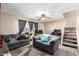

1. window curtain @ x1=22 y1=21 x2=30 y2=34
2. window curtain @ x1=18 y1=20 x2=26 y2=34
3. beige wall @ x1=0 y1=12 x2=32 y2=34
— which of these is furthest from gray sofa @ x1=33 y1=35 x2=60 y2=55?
beige wall @ x1=0 y1=12 x2=32 y2=34

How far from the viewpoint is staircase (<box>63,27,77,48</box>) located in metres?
1.86

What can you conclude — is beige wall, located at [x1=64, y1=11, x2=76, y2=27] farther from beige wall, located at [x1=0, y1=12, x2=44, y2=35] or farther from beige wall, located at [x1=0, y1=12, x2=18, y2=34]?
beige wall, located at [x1=0, y1=12, x2=18, y2=34]

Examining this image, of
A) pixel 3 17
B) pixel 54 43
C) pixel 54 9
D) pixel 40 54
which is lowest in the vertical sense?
pixel 40 54

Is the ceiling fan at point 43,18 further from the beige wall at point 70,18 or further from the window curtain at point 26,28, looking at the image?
the beige wall at point 70,18

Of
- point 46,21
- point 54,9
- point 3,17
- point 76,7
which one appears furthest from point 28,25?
point 76,7

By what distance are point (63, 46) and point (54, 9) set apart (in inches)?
34.8

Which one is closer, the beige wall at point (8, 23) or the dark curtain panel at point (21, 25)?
the beige wall at point (8, 23)

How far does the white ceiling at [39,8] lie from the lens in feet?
5.93

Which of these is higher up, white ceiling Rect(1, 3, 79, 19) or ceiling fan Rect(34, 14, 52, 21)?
white ceiling Rect(1, 3, 79, 19)

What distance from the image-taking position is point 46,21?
6.59ft

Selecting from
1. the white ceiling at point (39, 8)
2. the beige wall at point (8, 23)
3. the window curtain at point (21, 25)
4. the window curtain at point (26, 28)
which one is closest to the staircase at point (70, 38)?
the white ceiling at point (39, 8)

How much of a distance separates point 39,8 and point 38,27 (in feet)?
1.50

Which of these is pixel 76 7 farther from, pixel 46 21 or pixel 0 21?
pixel 0 21

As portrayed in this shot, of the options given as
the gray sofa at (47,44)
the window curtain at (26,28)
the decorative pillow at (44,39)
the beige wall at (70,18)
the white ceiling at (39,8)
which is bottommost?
the gray sofa at (47,44)
